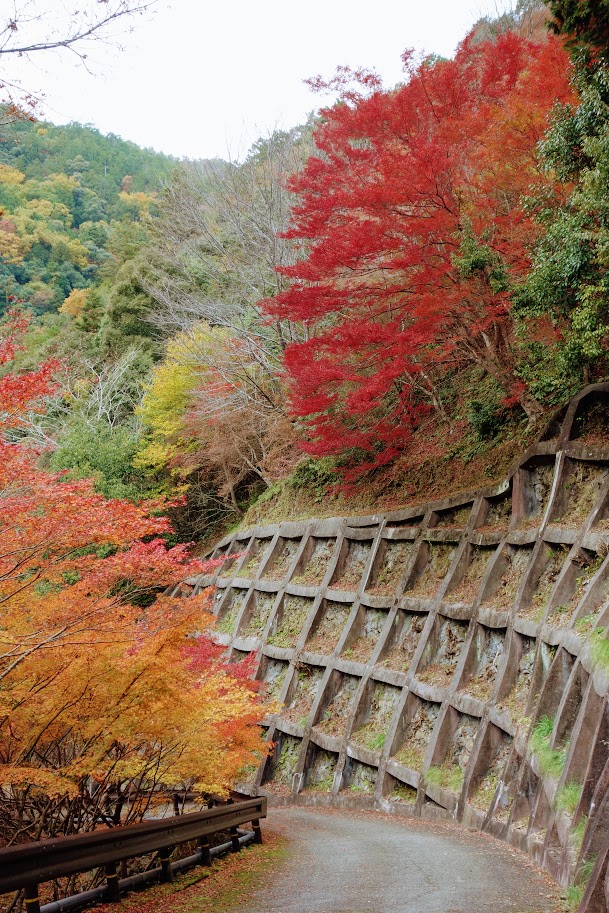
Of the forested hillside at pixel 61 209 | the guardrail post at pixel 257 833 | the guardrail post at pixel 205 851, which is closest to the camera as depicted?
the guardrail post at pixel 205 851

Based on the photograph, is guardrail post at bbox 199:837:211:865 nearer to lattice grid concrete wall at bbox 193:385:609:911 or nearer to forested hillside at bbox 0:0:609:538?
lattice grid concrete wall at bbox 193:385:609:911

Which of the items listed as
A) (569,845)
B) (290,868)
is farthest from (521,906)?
(290,868)

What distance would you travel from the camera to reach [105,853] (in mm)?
6992

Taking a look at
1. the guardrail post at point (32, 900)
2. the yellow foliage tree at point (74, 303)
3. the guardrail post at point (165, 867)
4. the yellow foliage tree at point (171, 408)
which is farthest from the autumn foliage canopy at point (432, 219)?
the yellow foliage tree at point (74, 303)

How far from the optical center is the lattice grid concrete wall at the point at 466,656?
9508 mm

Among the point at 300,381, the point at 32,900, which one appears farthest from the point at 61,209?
the point at 32,900

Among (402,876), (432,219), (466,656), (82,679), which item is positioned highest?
(432,219)

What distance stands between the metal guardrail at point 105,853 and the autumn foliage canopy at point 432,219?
30.0ft

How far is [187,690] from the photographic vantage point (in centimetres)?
927

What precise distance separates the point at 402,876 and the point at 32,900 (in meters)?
4.28

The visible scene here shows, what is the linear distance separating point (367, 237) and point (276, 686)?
12160 millimetres

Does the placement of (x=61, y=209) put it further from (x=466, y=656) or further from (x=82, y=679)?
(x=82, y=679)

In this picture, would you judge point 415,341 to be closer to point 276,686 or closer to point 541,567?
point 541,567

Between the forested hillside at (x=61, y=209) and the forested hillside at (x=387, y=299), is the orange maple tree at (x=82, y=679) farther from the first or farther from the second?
the forested hillside at (x=61, y=209)
